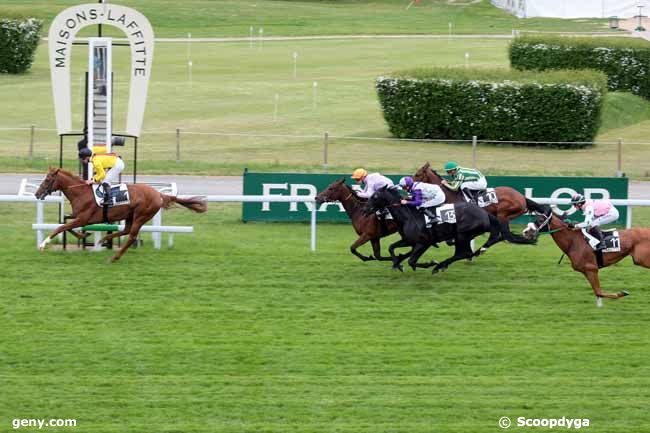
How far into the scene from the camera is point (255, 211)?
1786 cm

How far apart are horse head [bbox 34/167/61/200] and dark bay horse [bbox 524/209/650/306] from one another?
5.65m

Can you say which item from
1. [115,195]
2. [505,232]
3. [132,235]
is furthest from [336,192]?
[115,195]

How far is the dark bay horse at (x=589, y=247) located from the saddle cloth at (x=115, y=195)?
485cm

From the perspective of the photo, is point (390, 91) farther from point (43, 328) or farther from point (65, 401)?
point (65, 401)

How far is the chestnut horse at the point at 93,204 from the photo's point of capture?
14148 mm

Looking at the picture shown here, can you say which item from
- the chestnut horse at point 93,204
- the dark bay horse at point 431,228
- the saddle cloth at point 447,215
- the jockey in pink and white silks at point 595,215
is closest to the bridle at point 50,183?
the chestnut horse at point 93,204

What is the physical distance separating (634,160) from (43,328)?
1666cm

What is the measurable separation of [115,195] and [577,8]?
1623 inches

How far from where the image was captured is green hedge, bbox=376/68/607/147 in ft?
84.1

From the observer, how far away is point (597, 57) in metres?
30.1

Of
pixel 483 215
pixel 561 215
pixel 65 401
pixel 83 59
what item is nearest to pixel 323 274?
pixel 483 215

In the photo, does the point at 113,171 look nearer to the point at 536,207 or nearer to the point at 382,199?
the point at 382,199

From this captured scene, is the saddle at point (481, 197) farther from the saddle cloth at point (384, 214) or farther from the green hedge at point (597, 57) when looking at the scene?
the green hedge at point (597, 57)

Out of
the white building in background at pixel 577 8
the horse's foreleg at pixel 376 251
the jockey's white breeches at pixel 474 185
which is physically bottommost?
the horse's foreleg at pixel 376 251
